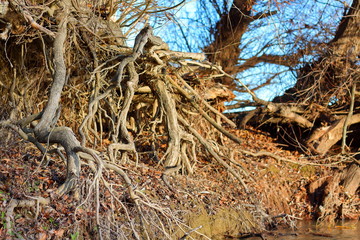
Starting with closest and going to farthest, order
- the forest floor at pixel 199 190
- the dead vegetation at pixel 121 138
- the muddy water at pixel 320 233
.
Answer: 1. the forest floor at pixel 199 190
2. the dead vegetation at pixel 121 138
3. the muddy water at pixel 320 233

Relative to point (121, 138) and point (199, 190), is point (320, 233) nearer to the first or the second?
point (199, 190)

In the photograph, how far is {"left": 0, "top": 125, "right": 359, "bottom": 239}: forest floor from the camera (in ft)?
18.0

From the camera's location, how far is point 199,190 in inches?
346

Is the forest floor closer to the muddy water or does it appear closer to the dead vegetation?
the dead vegetation

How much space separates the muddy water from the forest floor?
0.32 m

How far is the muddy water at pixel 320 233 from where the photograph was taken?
8.11 metres

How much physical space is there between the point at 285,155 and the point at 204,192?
444 cm

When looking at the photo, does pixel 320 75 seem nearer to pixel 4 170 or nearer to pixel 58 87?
pixel 58 87

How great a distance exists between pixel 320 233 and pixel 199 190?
2.43 metres

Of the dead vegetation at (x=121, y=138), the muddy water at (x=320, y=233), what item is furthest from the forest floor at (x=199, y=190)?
the muddy water at (x=320, y=233)

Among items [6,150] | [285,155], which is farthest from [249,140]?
[6,150]

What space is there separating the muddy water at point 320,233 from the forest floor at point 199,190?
12.4 inches

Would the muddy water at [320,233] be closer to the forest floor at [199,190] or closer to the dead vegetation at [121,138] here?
the forest floor at [199,190]

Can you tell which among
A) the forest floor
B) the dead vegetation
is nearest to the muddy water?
the forest floor
